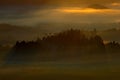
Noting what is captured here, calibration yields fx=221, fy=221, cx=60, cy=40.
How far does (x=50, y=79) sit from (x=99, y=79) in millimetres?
4368

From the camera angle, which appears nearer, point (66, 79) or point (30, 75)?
point (66, 79)

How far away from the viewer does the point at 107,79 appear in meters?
19.1

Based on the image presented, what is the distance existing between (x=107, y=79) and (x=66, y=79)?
359 cm

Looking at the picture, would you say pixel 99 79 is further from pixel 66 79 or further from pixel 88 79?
pixel 66 79

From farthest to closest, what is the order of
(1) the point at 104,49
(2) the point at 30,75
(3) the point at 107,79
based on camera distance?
(1) the point at 104,49 → (2) the point at 30,75 → (3) the point at 107,79

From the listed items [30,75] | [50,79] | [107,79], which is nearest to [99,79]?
[107,79]

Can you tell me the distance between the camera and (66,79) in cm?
1977

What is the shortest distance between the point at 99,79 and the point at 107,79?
680mm

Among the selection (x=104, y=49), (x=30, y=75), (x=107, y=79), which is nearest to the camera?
(x=107, y=79)

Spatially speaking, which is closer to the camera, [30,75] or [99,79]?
[99,79]

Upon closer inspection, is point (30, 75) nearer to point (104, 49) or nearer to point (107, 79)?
point (107, 79)

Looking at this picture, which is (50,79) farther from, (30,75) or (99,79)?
(99,79)

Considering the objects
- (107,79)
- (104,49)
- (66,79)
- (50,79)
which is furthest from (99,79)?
(104,49)

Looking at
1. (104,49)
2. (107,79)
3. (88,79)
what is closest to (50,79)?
(88,79)
